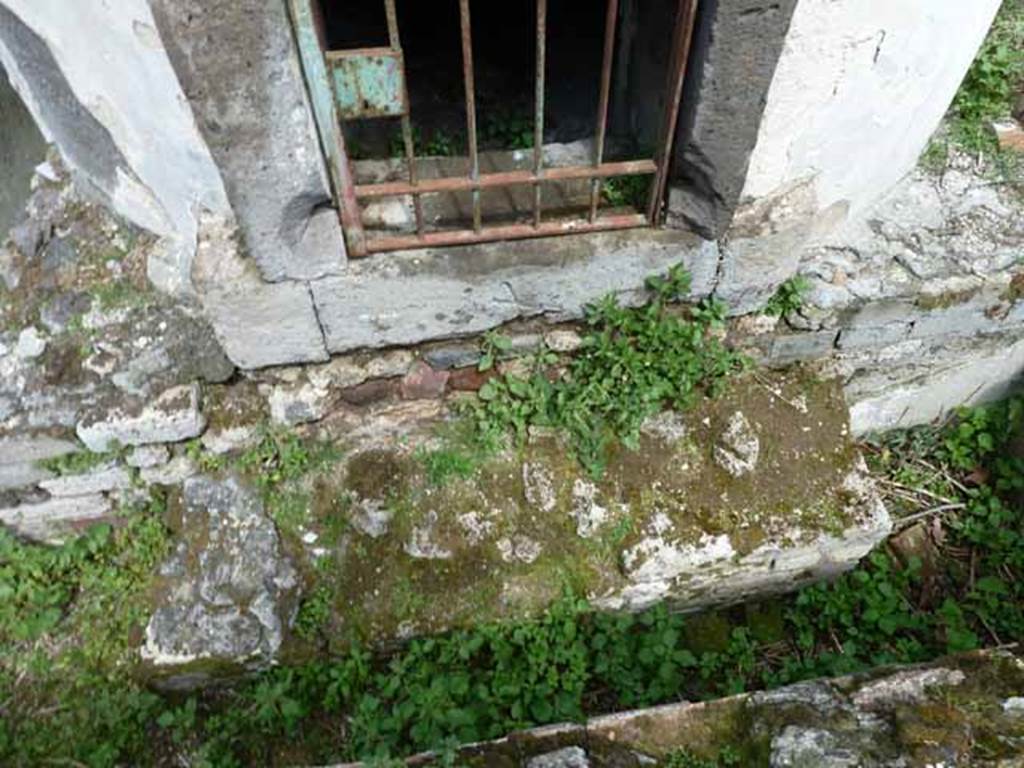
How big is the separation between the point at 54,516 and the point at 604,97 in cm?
243

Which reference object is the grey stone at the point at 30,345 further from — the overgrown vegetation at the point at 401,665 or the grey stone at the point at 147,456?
the overgrown vegetation at the point at 401,665

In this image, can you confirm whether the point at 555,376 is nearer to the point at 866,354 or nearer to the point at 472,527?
the point at 472,527

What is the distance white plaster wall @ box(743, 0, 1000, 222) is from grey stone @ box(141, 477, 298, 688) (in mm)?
1904

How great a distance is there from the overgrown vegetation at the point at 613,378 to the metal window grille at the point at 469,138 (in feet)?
1.17

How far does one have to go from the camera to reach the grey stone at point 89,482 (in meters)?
2.57

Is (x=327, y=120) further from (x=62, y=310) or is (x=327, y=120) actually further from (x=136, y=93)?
(x=62, y=310)

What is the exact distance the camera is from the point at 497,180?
205 cm

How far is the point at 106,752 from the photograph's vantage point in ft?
7.65

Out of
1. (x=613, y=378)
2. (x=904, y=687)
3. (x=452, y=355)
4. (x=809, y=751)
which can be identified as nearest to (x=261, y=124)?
(x=452, y=355)

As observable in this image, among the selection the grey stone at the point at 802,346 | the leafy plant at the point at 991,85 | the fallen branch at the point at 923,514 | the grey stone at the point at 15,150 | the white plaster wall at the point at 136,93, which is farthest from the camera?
the fallen branch at the point at 923,514

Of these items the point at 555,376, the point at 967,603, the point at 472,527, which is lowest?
the point at 967,603

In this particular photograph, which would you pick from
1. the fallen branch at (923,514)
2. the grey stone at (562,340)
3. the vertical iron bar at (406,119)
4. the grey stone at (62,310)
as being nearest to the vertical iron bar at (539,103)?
the vertical iron bar at (406,119)

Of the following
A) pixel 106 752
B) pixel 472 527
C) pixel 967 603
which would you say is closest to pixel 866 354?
pixel 967 603

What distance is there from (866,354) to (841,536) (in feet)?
2.56
